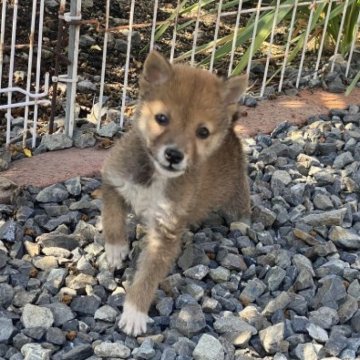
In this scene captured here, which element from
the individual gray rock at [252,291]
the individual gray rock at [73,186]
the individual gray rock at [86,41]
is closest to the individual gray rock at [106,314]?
the individual gray rock at [252,291]

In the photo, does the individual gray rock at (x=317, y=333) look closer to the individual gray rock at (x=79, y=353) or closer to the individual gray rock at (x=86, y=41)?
the individual gray rock at (x=79, y=353)

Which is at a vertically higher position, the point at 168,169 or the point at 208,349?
the point at 168,169

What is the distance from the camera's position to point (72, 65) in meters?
4.71

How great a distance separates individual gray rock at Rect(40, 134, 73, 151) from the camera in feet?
15.5

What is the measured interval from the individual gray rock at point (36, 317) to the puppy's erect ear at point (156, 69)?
1.05 meters

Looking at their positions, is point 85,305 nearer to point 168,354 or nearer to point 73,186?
point 168,354

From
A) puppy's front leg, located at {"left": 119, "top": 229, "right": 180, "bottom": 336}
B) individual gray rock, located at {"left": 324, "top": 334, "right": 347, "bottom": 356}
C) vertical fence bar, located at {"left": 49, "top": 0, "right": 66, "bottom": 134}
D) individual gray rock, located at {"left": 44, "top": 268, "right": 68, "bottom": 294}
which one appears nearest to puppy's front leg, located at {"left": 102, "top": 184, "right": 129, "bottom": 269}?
puppy's front leg, located at {"left": 119, "top": 229, "right": 180, "bottom": 336}

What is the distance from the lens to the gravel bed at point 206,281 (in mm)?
3307

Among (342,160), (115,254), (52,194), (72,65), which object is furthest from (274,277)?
(72,65)

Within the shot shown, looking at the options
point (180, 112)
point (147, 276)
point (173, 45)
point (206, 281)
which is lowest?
point (206, 281)

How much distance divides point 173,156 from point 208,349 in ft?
2.50

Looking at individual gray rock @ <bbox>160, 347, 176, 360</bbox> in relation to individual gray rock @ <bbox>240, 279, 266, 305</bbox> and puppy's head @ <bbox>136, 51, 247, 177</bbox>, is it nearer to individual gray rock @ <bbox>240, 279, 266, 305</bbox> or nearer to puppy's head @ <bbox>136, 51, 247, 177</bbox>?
individual gray rock @ <bbox>240, 279, 266, 305</bbox>

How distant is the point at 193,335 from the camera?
339 cm

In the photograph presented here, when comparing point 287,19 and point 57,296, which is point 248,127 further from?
point 57,296
